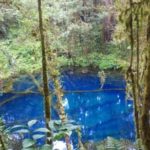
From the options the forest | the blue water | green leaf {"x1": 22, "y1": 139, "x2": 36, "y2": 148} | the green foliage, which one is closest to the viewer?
green leaf {"x1": 22, "y1": 139, "x2": 36, "y2": 148}

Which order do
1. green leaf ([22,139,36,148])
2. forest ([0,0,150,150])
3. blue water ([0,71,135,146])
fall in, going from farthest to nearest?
blue water ([0,71,135,146]), forest ([0,0,150,150]), green leaf ([22,139,36,148])

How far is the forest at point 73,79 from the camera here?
76.1 inches

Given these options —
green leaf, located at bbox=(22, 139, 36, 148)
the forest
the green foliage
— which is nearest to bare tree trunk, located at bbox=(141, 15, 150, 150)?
the forest

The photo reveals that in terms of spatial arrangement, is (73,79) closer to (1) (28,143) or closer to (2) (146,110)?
(2) (146,110)

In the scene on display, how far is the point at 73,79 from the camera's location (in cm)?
1103

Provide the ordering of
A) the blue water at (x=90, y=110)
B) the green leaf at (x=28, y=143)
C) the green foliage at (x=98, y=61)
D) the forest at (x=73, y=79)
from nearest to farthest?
the green leaf at (x=28, y=143)
the forest at (x=73, y=79)
the blue water at (x=90, y=110)
the green foliage at (x=98, y=61)

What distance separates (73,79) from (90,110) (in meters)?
3.58

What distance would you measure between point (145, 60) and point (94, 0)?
1300cm

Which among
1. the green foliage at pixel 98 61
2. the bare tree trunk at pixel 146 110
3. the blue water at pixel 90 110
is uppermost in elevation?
the bare tree trunk at pixel 146 110

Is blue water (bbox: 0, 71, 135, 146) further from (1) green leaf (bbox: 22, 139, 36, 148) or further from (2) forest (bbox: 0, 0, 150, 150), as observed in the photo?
(1) green leaf (bbox: 22, 139, 36, 148)

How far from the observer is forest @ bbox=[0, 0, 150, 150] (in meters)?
1.93

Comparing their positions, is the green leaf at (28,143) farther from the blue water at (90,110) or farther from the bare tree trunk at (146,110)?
the blue water at (90,110)

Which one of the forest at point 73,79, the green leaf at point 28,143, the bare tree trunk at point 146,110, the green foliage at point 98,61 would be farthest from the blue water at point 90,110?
the green leaf at point 28,143

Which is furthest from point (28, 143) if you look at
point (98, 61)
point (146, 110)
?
point (98, 61)
